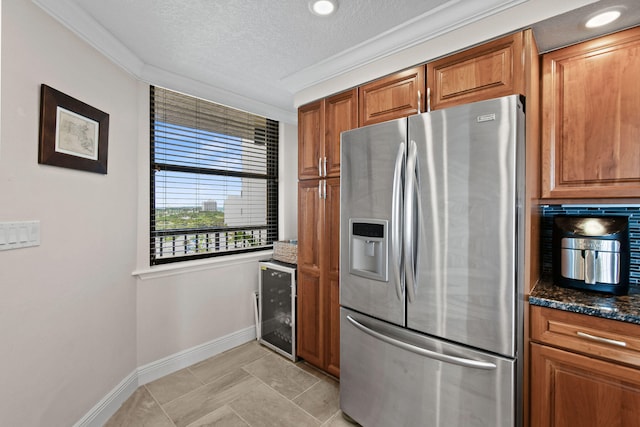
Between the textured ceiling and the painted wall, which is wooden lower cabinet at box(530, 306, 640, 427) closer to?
the textured ceiling

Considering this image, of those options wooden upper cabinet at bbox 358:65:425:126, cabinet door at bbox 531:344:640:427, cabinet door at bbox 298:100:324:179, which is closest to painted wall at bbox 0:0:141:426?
cabinet door at bbox 298:100:324:179

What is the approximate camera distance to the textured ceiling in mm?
1549

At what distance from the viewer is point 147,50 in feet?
6.68

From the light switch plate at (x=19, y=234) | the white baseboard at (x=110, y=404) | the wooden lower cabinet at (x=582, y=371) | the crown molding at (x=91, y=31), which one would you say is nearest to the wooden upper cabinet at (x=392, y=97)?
the wooden lower cabinet at (x=582, y=371)

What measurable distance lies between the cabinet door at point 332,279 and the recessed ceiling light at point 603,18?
1.55m

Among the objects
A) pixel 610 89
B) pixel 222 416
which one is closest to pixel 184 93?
pixel 222 416

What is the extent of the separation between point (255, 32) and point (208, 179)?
146cm

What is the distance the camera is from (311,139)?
7.85 feet

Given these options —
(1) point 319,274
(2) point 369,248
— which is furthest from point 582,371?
(1) point 319,274

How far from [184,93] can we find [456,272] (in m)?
2.53

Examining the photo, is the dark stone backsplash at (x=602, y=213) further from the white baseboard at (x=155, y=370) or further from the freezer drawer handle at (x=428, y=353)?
the white baseboard at (x=155, y=370)

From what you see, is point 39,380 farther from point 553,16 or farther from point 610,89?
point 610,89

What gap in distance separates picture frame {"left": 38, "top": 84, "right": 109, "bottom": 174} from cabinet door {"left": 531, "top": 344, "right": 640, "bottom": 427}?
261 centimetres

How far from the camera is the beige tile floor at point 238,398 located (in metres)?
1.91
